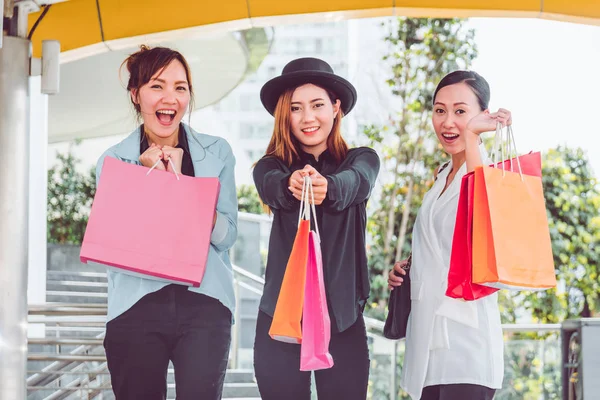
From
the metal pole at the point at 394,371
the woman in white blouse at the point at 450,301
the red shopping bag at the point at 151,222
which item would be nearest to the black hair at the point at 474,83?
the woman in white blouse at the point at 450,301

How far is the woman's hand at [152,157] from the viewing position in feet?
9.78

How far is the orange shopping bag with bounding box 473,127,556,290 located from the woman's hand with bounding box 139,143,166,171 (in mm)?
1120

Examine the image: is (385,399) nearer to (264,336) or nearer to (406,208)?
(264,336)

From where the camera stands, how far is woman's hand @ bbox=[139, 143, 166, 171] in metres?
2.98

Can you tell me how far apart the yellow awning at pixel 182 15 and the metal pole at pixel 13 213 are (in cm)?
49

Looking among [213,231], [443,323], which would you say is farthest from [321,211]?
[443,323]

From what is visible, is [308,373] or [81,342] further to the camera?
[81,342]

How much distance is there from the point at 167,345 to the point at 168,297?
169 millimetres

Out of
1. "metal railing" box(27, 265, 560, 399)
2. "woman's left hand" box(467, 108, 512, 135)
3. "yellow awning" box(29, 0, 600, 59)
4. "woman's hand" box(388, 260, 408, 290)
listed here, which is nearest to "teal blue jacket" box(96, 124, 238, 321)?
"woman's hand" box(388, 260, 408, 290)

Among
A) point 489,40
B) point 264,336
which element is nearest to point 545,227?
point 264,336

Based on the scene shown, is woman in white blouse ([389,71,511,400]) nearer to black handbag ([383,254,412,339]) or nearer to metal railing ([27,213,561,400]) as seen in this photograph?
black handbag ([383,254,412,339])

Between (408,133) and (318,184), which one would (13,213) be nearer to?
(318,184)

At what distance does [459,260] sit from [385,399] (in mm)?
2945

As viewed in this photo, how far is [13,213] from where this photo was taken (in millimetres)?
4336
